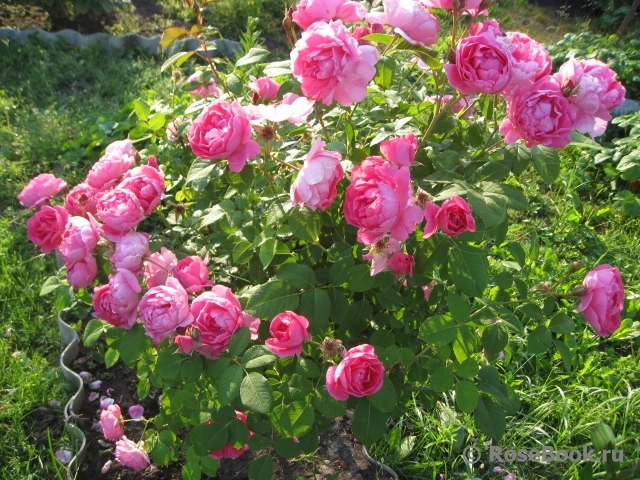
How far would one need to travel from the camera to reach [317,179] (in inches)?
41.3

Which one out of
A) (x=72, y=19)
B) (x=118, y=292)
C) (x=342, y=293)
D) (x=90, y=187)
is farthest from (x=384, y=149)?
(x=72, y=19)

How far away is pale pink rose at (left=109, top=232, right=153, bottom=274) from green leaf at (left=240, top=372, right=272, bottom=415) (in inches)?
13.7

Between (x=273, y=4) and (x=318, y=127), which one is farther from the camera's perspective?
(x=273, y=4)

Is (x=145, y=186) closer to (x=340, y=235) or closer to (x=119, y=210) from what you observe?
(x=119, y=210)

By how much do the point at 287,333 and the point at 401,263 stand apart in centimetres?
31

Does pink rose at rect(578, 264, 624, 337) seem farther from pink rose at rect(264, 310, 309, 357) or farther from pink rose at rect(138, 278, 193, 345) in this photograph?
pink rose at rect(138, 278, 193, 345)

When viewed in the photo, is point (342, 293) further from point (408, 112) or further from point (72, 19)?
point (72, 19)

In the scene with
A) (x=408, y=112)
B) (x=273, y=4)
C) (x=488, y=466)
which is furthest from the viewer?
(x=273, y=4)

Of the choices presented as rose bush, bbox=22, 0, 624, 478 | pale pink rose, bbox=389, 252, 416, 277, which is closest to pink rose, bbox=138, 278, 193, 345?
rose bush, bbox=22, 0, 624, 478

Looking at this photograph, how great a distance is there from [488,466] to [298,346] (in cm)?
110

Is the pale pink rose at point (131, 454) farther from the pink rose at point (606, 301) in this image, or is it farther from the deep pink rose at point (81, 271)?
the pink rose at point (606, 301)

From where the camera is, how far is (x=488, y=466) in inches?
75.5

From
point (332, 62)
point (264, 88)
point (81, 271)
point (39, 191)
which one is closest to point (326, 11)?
point (332, 62)

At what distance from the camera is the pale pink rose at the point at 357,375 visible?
112 centimetres
